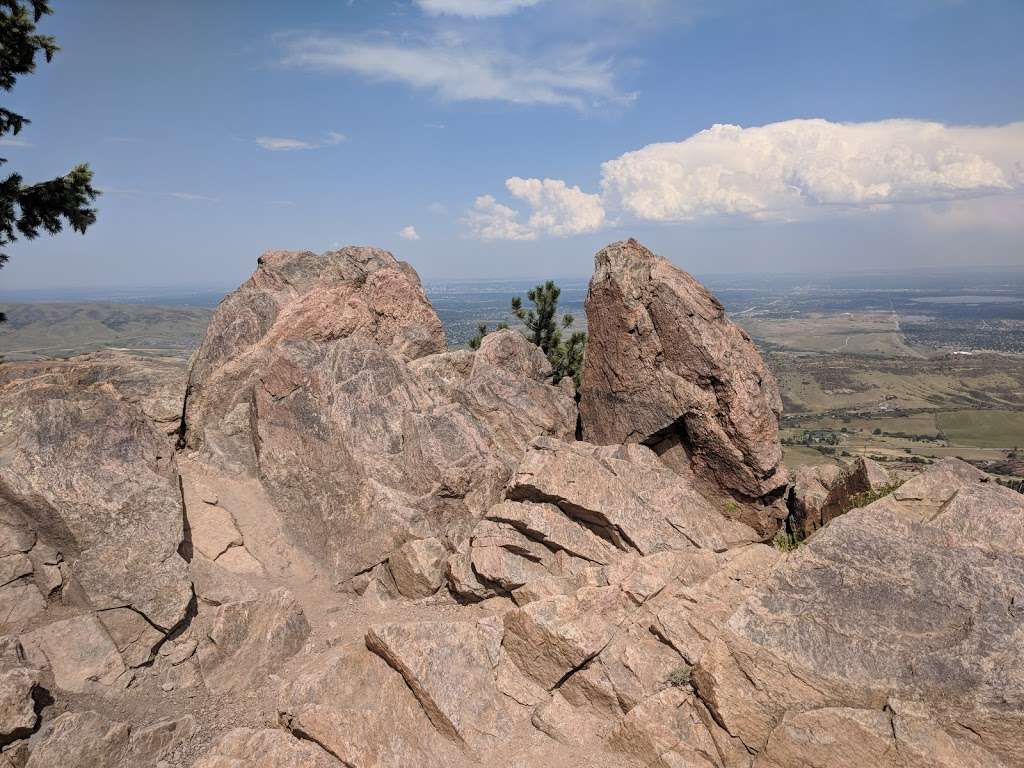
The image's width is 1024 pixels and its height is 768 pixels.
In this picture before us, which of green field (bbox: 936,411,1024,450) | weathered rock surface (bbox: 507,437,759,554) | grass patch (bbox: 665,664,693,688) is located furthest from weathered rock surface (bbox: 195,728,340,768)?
green field (bbox: 936,411,1024,450)

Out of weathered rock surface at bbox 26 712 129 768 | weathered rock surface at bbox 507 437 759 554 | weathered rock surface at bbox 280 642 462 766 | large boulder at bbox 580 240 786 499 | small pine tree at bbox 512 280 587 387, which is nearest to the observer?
weathered rock surface at bbox 26 712 129 768

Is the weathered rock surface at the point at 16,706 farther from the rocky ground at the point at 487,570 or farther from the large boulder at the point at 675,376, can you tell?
the large boulder at the point at 675,376

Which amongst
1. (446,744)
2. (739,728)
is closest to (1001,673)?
(739,728)

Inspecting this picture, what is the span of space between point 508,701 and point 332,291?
20649 millimetres

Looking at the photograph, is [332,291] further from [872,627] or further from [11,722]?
[872,627]

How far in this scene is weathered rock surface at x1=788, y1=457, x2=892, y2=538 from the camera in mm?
19875

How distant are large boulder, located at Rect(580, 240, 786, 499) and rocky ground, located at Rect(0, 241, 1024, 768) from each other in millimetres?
131

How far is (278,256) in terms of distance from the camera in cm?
3228

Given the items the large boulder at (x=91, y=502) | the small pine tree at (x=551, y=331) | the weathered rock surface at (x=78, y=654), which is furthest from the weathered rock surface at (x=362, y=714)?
the small pine tree at (x=551, y=331)

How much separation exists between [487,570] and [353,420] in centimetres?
760

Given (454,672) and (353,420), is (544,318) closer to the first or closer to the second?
(353,420)

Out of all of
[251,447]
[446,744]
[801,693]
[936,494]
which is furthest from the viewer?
[251,447]

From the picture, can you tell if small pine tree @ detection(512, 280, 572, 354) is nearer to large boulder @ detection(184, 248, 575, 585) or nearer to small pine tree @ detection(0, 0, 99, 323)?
large boulder @ detection(184, 248, 575, 585)

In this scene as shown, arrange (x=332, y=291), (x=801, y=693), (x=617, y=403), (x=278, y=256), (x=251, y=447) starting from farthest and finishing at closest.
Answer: (x=278, y=256) → (x=332, y=291) → (x=617, y=403) → (x=251, y=447) → (x=801, y=693)
